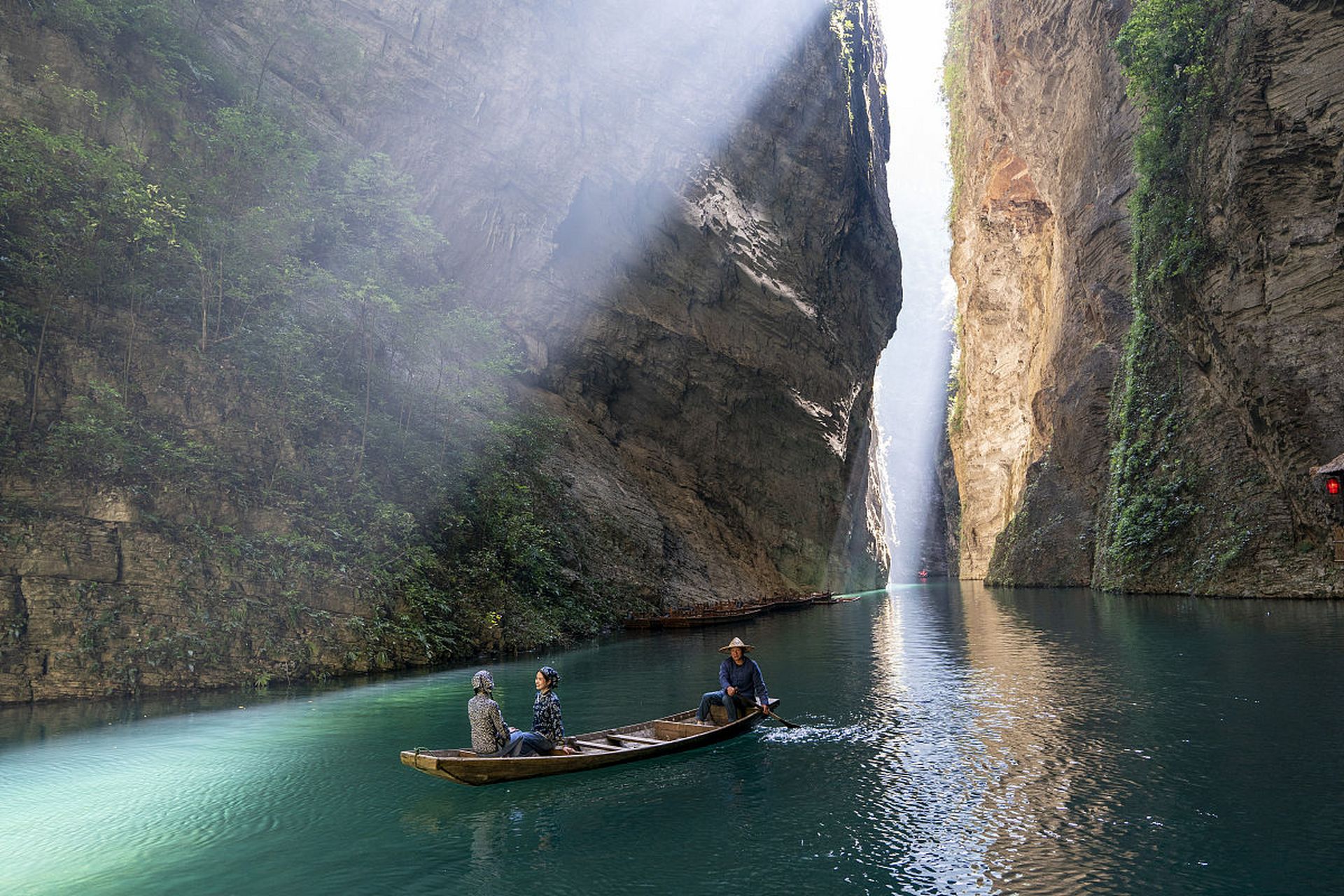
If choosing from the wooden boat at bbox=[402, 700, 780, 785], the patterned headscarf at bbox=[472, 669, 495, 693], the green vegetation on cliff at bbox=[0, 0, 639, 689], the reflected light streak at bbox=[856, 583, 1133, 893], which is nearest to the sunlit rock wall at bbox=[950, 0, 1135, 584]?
the green vegetation on cliff at bbox=[0, 0, 639, 689]

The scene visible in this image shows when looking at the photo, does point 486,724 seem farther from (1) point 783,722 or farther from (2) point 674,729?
(1) point 783,722

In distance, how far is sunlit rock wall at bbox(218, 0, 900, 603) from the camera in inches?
1446

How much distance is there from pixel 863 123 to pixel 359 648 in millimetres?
51551

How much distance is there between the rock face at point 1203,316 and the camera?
21875 mm

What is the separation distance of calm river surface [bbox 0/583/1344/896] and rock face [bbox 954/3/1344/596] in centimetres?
1070

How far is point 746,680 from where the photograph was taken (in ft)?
38.6

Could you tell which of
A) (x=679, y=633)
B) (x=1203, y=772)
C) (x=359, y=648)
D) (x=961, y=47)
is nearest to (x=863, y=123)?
(x=961, y=47)

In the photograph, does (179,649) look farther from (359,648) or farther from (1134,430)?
(1134,430)

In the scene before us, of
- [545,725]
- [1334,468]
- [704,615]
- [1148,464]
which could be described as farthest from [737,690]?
[1148,464]

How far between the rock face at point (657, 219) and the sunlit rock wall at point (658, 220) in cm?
12

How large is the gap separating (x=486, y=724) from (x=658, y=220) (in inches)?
1410

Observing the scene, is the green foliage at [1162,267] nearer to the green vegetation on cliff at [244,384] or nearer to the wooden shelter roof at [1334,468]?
the wooden shelter roof at [1334,468]

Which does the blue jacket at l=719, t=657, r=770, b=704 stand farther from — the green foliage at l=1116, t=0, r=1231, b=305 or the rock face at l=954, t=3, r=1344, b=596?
the green foliage at l=1116, t=0, r=1231, b=305

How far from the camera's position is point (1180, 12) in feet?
79.2
